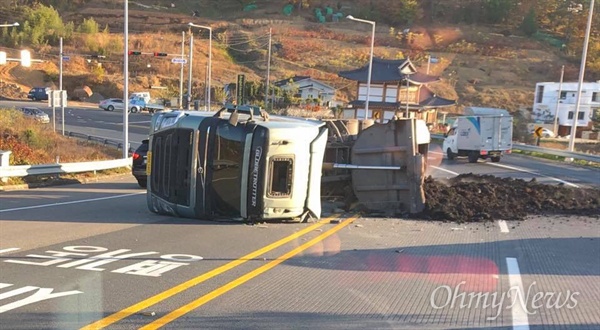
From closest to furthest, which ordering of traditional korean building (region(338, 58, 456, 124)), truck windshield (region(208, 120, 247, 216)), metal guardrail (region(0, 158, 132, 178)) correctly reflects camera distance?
truck windshield (region(208, 120, 247, 216))
metal guardrail (region(0, 158, 132, 178))
traditional korean building (region(338, 58, 456, 124))

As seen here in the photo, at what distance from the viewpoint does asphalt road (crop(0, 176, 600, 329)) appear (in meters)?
5.18

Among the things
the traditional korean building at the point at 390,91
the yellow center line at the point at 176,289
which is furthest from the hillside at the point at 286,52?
the yellow center line at the point at 176,289

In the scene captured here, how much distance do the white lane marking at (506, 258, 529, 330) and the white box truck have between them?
22622mm

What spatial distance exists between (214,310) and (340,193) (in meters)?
7.19

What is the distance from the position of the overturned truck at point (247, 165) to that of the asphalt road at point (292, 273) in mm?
364

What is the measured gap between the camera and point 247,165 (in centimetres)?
932

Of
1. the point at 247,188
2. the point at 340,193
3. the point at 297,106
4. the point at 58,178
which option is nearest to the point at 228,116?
the point at 247,188

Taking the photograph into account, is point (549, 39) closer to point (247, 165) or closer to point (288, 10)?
point (288, 10)

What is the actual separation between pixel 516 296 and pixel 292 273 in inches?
→ 104

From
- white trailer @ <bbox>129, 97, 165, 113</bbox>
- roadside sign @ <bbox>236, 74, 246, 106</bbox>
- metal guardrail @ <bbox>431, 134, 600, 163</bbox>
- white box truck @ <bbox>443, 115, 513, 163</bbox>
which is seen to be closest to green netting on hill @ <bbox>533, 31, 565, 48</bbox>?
white trailer @ <bbox>129, 97, 165, 113</bbox>

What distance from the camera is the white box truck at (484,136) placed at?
95.9 feet

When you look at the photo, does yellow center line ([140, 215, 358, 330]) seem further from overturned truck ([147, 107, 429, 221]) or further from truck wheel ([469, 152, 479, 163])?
truck wheel ([469, 152, 479, 163])

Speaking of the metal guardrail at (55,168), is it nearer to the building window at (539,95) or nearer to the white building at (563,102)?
the white building at (563,102)

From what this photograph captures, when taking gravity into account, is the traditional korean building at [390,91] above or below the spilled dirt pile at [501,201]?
above
